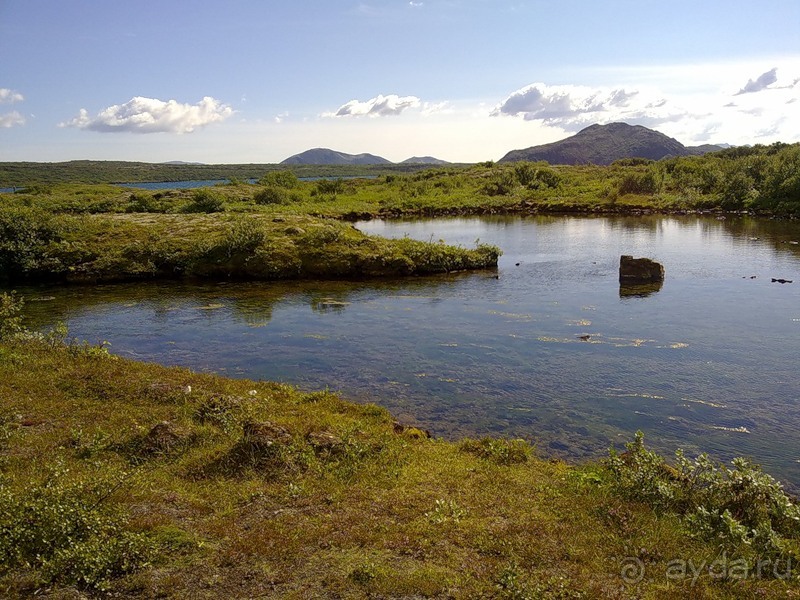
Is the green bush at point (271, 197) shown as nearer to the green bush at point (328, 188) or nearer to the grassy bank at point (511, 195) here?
the grassy bank at point (511, 195)

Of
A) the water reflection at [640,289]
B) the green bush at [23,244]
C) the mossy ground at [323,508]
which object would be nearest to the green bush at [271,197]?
the green bush at [23,244]

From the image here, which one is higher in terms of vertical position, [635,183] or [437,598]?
[635,183]

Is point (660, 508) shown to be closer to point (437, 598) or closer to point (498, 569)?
point (498, 569)

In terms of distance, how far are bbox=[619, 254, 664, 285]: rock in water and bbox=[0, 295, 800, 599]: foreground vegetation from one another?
2757 cm

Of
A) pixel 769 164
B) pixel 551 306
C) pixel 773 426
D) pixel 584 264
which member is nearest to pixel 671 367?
pixel 773 426

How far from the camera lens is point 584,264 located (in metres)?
47.0

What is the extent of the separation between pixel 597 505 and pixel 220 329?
2340 centimetres

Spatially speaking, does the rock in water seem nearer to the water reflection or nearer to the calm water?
the water reflection

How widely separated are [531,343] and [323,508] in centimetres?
1711

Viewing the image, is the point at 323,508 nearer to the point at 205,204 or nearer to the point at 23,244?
the point at 23,244

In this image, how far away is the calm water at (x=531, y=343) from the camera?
17.9 metres

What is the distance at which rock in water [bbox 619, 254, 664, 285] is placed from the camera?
3878 centimetres

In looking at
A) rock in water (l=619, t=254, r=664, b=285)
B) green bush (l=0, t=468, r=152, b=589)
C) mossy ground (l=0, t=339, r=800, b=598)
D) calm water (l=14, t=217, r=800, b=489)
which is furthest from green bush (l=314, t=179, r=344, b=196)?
green bush (l=0, t=468, r=152, b=589)

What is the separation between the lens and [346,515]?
10.9 meters
